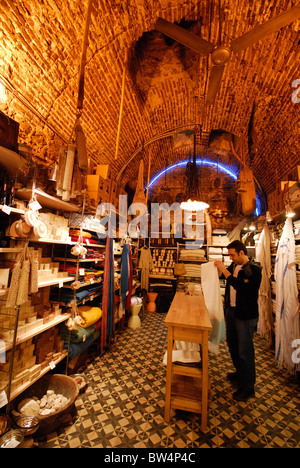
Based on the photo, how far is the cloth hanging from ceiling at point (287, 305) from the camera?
10.5ft

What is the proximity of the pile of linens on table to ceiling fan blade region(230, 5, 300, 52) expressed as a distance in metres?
4.13

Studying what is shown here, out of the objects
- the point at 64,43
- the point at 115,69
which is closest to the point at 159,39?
the point at 115,69

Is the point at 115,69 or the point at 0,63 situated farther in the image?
the point at 115,69

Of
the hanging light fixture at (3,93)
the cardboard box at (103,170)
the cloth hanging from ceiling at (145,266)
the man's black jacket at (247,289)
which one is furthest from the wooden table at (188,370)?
the cloth hanging from ceiling at (145,266)

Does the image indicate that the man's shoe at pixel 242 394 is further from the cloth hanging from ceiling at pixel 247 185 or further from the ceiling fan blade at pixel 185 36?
the ceiling fan blade at pixel 185 36

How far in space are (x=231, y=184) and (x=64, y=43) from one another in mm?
6542

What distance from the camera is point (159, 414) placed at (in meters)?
2.35

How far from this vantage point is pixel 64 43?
251cm

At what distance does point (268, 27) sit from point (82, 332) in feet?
14.8

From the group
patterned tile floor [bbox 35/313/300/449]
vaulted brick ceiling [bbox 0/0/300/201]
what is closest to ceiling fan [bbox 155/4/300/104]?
vaulted brick ceiling [bbox 0/0/300/201]

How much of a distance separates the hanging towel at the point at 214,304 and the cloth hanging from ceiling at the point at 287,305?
1.09 metres
